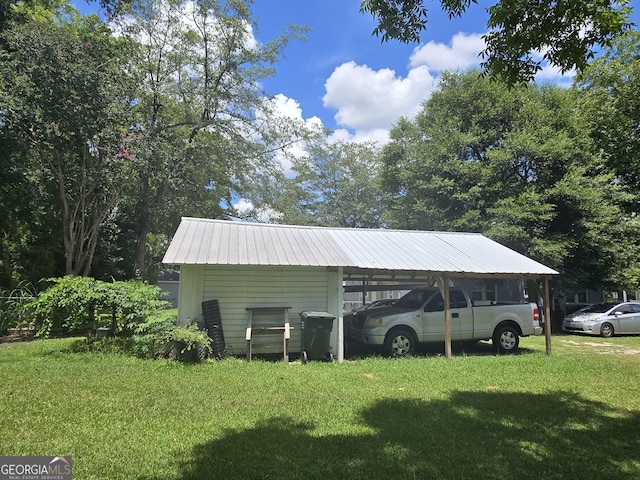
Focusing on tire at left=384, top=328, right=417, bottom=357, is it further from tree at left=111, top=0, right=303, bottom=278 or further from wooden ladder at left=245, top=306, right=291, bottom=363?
tree at left=111, top=0, right=303, bottom=278

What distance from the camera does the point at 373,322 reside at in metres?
10.1

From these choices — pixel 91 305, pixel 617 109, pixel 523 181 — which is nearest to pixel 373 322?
pixel 91 305

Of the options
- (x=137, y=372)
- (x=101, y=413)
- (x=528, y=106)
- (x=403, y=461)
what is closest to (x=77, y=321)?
(x=137, y=372)

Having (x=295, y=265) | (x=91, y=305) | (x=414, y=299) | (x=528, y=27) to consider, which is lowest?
(x=91, y=305)

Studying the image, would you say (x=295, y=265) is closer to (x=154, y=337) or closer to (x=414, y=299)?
(x=154, y=337)

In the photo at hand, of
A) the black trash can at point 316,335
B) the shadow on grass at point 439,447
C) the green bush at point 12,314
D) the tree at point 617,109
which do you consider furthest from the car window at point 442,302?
the green bush at point 12,314

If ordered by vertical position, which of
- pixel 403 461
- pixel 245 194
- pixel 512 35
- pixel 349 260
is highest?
pixel 245 194

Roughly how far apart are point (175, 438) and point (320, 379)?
3456 millimetres

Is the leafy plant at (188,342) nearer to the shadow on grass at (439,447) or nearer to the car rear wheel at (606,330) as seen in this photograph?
the shadow on grass at (439,447)

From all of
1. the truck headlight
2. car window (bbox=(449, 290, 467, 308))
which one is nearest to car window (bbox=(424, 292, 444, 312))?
car window (bbox=(449, 290, 467, 308))

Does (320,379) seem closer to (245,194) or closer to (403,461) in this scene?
(403,461)

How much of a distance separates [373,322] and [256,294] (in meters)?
3.03

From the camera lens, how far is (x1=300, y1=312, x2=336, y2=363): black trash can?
30.2 ft

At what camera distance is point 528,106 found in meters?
18.5
